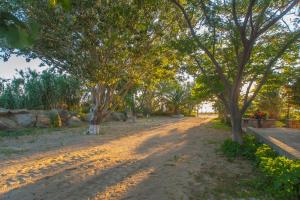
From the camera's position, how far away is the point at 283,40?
445 inches

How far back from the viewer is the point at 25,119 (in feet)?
62.5

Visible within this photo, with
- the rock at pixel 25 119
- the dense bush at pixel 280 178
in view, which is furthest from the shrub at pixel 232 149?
the rock at pixel 25 119

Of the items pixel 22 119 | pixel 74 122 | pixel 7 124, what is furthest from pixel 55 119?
pixel 7 124

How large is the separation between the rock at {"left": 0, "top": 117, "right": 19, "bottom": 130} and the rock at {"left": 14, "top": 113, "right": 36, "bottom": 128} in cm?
56

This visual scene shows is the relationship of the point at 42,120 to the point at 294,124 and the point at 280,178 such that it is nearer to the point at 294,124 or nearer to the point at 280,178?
the point at 280,178

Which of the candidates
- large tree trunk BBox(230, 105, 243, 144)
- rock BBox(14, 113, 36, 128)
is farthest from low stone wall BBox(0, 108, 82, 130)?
large tree trunk BBox(230, 105, 243, 144)

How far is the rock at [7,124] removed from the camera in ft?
54.7

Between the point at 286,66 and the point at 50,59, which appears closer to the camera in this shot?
the point at 286,66

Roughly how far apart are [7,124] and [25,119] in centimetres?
193

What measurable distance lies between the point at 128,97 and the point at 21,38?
114 feet

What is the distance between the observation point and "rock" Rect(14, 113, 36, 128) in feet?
61.2

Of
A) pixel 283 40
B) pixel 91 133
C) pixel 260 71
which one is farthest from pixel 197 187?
pixel 91 133

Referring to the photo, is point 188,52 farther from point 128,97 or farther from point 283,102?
point 128,97

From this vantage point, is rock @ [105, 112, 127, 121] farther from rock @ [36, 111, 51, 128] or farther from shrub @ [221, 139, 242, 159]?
shrub @ [221, 139, 242, 159]
